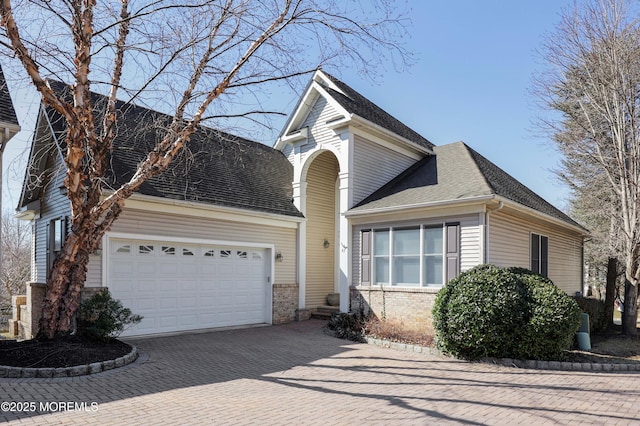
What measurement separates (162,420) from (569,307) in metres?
7.90

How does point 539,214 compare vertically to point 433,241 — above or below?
above

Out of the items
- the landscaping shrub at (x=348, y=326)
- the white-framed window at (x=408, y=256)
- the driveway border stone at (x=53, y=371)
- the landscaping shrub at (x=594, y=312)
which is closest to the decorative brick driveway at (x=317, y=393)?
the driveway border stone at (x=53, y=371)

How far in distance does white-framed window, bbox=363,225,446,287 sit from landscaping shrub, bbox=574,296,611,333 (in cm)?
463

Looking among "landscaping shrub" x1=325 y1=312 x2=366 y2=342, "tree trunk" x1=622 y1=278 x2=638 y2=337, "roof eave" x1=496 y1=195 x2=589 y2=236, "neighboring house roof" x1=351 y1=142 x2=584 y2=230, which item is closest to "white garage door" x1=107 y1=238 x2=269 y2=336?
"landscaping shrub" x1=325 y1=312 x2=366 y2=342

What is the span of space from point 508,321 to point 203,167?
31.8 feet

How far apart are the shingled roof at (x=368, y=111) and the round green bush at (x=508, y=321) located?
7.00 metres

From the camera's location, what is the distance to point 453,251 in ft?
37.5

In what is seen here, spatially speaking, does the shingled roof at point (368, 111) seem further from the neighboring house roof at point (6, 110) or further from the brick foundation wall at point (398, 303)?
the neighboring house roof at point (6, 110)

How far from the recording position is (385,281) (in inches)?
508

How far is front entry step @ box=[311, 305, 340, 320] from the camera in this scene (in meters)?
14.9

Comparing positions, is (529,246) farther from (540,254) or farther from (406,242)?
(406,242)

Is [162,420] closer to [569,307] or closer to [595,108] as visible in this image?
[569,307]

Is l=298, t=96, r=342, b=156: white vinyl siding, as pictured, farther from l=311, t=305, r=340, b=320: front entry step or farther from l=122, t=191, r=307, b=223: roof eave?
l=311, t=305, r=340, b=320: front entry step

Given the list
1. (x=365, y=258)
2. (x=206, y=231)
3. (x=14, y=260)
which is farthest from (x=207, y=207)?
(x=14, y=260)
